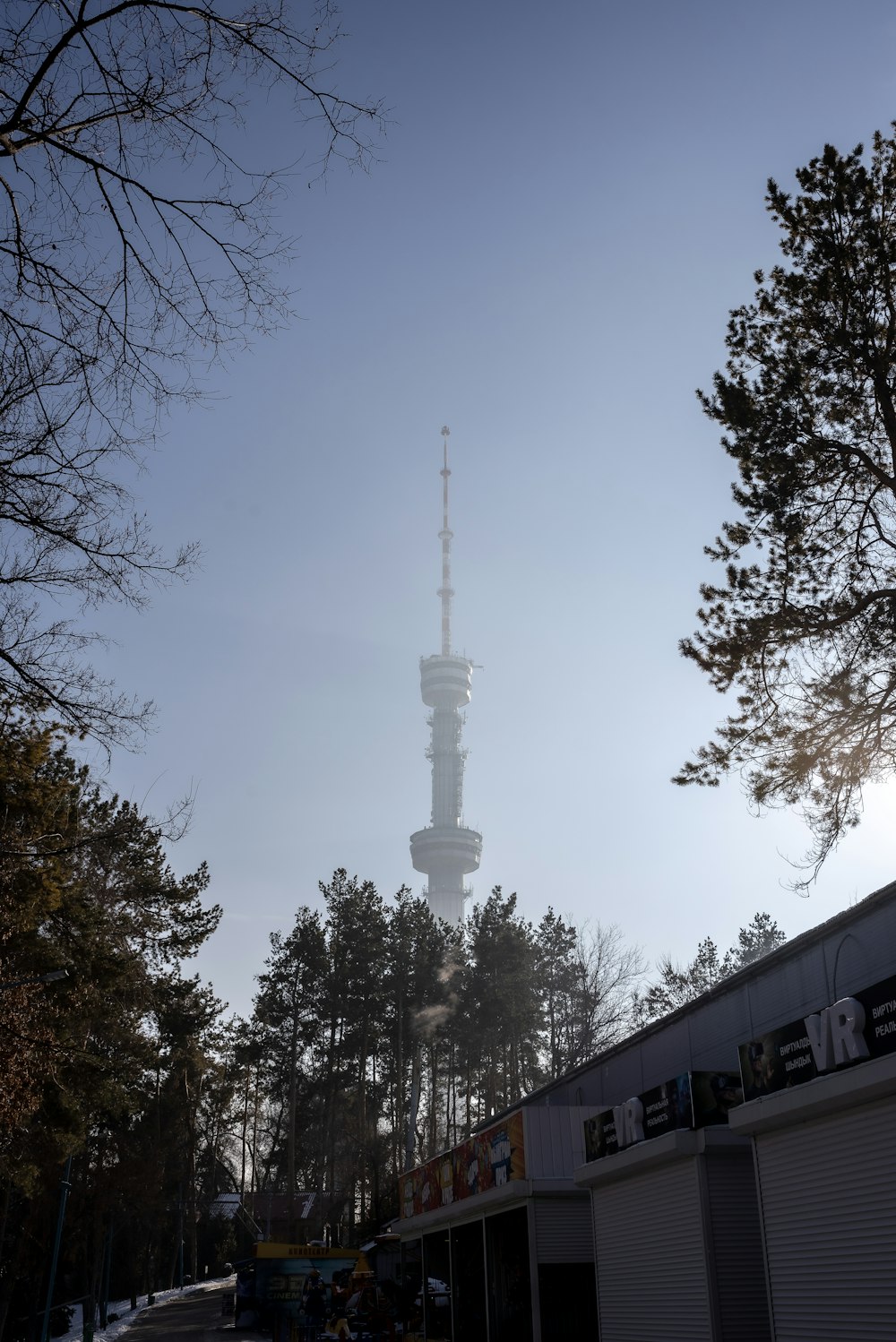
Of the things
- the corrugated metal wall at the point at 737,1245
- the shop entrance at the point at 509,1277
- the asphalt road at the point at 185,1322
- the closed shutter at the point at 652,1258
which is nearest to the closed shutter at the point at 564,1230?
the shop entrance at the point at 509,1277

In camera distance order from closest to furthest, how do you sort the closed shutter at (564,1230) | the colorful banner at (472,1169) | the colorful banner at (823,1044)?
the colorful banner at (823,1044) < the closed shutter at (564,1230) < the colorful banner at (472,1169)

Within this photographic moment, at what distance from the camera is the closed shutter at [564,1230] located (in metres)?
19.5

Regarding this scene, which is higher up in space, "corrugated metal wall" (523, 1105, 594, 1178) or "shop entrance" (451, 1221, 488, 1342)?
"corrugated metal wall" (523, 1105, 594, 1178)

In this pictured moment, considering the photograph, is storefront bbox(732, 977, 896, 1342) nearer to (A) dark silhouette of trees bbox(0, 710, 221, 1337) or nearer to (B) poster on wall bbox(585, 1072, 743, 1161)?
(B) poster on wall bbox(585, 1072, 743, 1161)

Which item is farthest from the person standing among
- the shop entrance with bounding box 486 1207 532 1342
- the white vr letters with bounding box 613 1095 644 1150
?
the white vr letters with bounding box 613 1095 644 1150

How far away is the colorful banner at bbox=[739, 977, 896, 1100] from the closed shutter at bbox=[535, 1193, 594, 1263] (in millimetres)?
8524

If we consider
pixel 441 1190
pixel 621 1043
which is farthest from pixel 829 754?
pixel 441 1190

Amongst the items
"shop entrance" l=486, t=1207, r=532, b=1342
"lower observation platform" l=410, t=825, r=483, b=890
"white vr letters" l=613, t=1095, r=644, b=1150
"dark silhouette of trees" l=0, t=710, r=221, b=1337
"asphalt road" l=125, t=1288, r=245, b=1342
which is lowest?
"asphalt road" l=125, t=1288, r=245, b=1342

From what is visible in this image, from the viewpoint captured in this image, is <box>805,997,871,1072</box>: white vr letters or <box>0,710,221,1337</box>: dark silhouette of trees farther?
<box>0,710,221,1337</box>: dark silhouette of trees

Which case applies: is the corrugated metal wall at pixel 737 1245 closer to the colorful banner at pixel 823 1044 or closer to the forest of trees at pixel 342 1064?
the colorful banner at pixel 823 1044

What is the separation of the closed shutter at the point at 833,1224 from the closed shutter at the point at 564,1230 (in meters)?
8.25

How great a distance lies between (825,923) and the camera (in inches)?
632

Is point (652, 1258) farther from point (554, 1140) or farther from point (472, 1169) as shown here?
point (472, 1169)

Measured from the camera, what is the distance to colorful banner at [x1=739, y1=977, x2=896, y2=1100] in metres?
10.3
